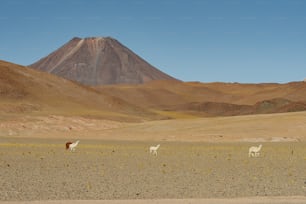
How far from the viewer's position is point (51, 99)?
114 m

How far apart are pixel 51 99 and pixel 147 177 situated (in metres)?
95.3

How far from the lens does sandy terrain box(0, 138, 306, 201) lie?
16.4m

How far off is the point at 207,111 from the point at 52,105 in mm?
69488

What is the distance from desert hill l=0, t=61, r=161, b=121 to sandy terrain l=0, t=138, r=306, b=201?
65.0 meters

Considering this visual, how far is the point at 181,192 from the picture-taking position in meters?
16.8

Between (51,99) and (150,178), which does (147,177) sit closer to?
(150,178)

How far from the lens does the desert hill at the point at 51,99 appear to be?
98.8 metres

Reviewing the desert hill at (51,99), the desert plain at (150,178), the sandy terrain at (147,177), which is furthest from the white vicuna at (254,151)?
the desert hill at (51,99)

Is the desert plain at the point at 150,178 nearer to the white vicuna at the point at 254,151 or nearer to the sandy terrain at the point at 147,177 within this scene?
the sandy terrain at the point at 147,177

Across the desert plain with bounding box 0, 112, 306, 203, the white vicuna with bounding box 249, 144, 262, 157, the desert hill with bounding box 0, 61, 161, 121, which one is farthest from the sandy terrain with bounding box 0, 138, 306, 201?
the desert hill with bounding box 0, 61, 161, 121

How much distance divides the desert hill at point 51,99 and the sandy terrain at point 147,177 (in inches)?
2558

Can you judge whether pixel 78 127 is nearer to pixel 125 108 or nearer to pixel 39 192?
pixel 125 108

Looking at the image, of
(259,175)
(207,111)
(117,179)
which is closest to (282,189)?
(259,175)

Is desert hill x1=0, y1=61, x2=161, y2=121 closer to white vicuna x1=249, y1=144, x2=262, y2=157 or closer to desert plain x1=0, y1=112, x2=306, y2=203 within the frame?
white vicuna x1=249, y1=144, x2=262, y2=157
